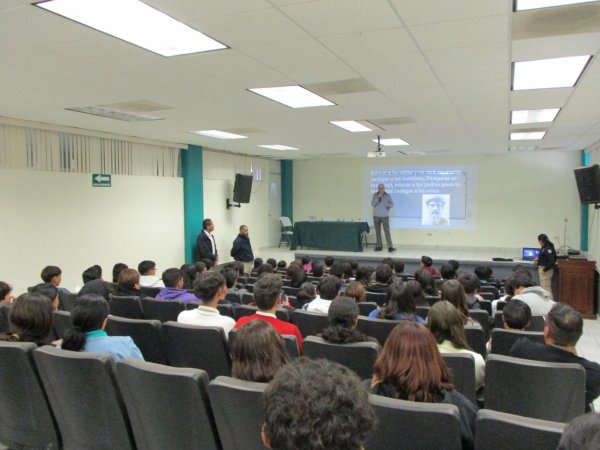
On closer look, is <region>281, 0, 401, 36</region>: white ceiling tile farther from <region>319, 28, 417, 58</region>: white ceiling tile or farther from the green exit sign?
the green exit sign

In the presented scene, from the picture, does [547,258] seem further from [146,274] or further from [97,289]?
[97,289]

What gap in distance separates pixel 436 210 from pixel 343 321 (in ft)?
35.5

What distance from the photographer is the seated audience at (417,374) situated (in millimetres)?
1751

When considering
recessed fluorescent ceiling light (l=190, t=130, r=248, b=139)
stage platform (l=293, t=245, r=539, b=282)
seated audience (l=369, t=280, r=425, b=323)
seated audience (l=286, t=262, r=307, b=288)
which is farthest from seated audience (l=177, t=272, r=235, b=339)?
stage platform (l=293, t=245, r=539, b=282)

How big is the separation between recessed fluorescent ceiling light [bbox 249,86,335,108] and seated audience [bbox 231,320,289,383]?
11.1 feet

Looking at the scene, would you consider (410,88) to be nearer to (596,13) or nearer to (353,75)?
(353,75)

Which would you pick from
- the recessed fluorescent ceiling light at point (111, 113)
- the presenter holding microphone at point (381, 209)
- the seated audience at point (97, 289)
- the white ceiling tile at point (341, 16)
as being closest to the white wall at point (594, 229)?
the presenter holding microphone at point (381, 209)

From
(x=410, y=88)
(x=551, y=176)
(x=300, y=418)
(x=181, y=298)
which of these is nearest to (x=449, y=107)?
(x=410, y=88)

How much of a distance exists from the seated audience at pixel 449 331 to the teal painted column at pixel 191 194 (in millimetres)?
8041

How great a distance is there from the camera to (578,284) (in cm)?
812

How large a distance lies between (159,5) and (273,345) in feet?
6.95

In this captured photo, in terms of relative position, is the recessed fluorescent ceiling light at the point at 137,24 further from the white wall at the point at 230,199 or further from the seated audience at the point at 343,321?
the white wall at the point at 230,199

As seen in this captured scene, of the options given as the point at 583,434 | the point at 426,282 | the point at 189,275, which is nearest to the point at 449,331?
the point at 583,434

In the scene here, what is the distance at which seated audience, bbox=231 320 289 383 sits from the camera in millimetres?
1933
